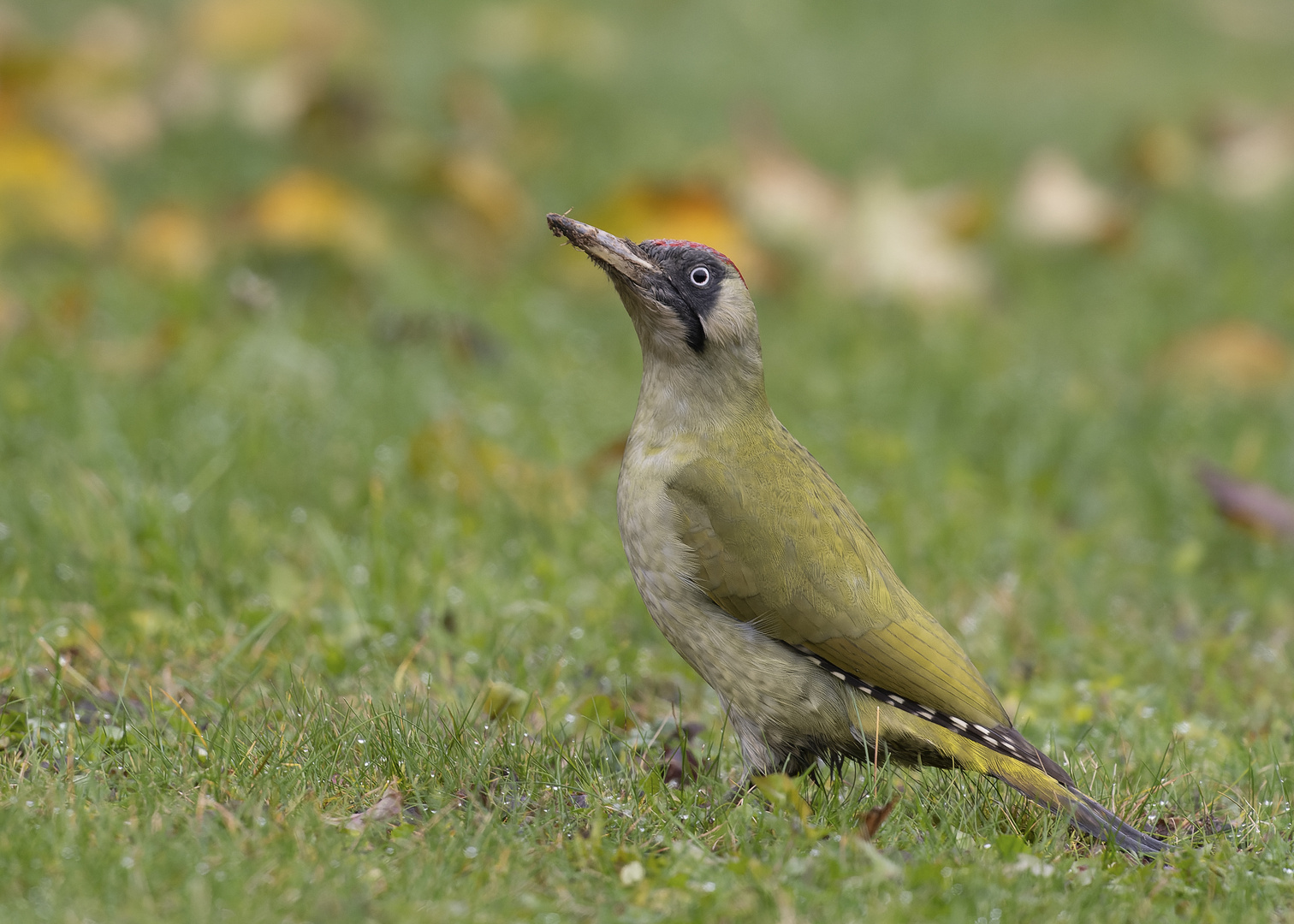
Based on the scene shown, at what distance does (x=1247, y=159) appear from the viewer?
374 inches

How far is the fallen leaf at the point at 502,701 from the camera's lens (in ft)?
12.2

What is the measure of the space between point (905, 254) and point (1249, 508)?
2.90 metres

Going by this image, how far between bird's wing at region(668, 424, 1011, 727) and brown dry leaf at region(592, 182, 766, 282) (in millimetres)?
3198

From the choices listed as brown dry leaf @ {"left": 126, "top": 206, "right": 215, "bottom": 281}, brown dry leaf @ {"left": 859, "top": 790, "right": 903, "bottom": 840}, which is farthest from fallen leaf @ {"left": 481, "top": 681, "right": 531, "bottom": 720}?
brown dry leaf @ {"left": 126, "top": 206, "right": 215, "bottom": 281}

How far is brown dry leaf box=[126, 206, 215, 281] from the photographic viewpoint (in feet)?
23.0

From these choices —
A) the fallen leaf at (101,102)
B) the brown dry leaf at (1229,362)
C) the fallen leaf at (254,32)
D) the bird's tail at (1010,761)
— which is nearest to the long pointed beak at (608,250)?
the bird's tail at (1010,761)

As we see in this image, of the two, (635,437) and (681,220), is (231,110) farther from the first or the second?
(635,437)

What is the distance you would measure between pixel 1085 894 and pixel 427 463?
2.99 meters

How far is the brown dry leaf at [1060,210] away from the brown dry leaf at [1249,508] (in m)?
3.36

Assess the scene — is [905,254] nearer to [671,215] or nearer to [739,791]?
[671,215]

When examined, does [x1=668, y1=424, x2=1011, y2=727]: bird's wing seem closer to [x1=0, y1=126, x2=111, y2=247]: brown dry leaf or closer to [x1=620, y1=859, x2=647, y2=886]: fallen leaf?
[x1=620, y1=859, x2=647, y2=886]: fallen leaf

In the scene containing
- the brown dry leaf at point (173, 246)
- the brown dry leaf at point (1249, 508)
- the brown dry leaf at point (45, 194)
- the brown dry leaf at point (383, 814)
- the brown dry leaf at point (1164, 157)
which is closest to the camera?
the brown dry leaf at point (383, 814)

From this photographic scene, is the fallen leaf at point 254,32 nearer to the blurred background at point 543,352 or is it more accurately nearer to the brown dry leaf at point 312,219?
the blurred background at point 543,352

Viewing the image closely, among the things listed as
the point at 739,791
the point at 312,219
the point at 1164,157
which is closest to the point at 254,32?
the point at 312,219
